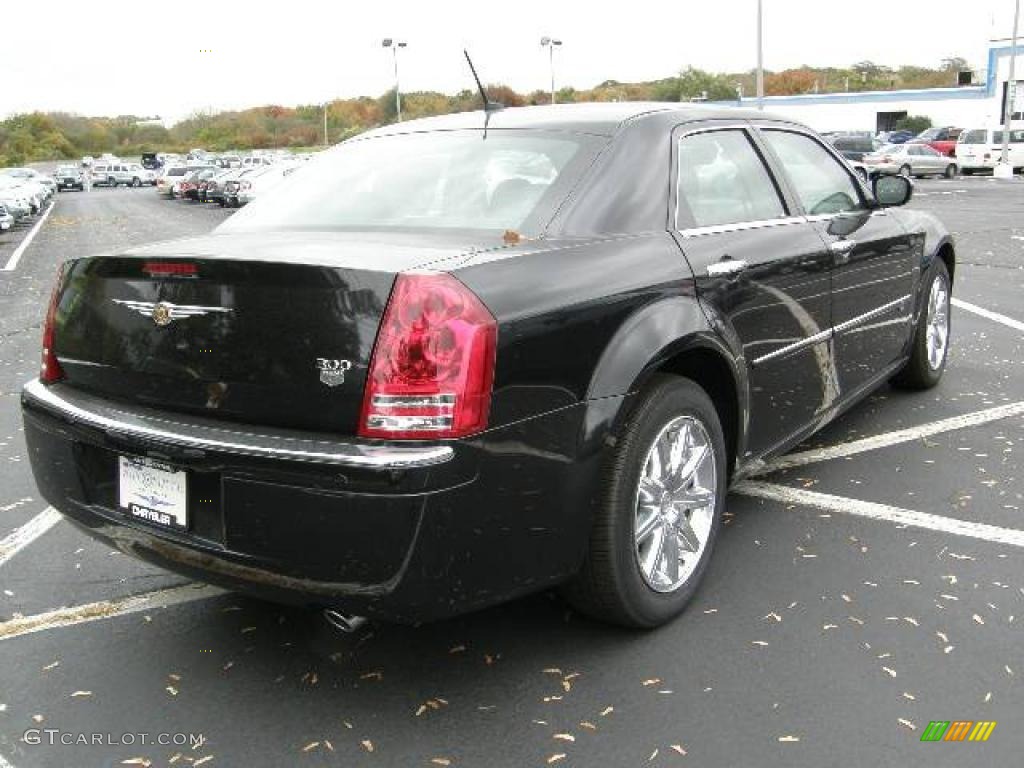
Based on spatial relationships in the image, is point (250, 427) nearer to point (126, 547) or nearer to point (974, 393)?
point (126, 547)

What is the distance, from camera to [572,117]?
3.63 meters

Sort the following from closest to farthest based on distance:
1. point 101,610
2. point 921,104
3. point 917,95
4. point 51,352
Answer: point 51,352
point 101,610
point 921,104
point 917,95

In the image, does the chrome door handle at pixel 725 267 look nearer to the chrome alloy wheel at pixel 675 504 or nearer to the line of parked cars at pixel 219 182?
the chrome alloy wheel at pixel 675 504

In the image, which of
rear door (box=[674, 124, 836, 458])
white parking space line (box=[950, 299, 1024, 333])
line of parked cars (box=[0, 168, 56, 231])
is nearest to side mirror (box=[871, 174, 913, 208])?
rear door (box=[674, 124, 836, 458])


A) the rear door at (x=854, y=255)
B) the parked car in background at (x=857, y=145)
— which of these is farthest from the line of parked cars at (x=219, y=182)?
the rear door at (x=854, y=255)

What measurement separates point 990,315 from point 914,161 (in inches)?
1210

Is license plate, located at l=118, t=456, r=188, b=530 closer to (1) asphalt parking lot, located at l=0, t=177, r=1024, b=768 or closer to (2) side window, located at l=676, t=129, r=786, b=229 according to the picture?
(1) asphalt parking lot, located at l=0, t=177, r=1024, b=768

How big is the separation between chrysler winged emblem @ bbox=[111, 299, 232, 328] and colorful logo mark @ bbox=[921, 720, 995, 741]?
7.16ft

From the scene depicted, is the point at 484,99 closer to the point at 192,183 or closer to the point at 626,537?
the point at 626,537

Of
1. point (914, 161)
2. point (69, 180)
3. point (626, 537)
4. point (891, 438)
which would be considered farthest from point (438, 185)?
point (69, 180)

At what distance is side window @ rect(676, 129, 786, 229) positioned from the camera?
3.60 m

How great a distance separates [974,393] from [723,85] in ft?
312

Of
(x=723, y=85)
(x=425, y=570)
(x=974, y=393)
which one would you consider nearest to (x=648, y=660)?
(x=425, y=570)

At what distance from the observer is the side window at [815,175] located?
4367mm
